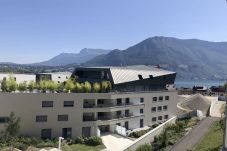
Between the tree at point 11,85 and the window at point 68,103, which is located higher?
the tree at point 11,85

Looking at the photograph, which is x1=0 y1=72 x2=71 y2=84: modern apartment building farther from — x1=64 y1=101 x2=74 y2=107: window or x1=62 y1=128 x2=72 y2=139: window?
x1=62 y1=128 x2=72 y2=139: window

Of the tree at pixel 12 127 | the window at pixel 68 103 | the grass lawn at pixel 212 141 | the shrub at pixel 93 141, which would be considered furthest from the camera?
the window at pixel 68 103

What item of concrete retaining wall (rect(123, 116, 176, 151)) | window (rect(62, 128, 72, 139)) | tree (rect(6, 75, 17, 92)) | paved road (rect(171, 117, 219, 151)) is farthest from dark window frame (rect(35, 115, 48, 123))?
paved road (rect(171, 117, 219, 151))

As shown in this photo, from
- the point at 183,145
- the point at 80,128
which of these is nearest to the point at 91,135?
the point at 80,128

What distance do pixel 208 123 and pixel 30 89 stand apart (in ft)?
112

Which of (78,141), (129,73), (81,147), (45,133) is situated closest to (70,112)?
(78,141)

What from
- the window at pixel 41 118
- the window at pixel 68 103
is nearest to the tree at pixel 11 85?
the window at pixel 41 118

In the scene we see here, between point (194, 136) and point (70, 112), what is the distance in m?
22.2

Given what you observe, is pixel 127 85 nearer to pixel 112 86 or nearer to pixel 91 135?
pixel 112 86

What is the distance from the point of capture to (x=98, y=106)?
67.6 m

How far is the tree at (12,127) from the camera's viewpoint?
5509 centimetres

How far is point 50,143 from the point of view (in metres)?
58.6

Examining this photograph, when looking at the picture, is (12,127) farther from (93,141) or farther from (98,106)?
(98,106)

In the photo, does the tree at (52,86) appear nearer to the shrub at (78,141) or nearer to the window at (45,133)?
the window at (45,133)
